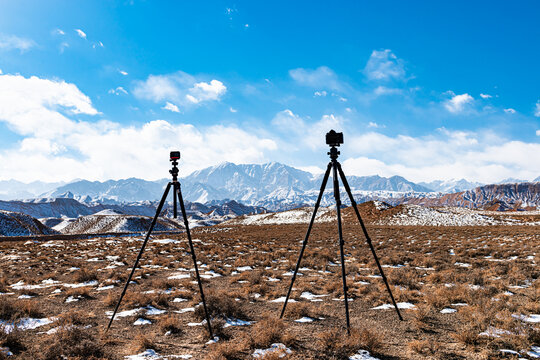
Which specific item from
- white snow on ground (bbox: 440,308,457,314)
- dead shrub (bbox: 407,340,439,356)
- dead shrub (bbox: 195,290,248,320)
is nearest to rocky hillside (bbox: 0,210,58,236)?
dead shrub (bbox: 195,290,248,320)

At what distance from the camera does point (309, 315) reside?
705 centimetres

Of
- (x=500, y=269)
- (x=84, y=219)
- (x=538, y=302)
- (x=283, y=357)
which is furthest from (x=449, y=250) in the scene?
(x=84, y=219)

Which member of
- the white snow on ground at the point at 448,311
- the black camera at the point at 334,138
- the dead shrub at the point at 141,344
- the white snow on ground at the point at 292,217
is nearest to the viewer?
the dead shrub at the point at 141,344

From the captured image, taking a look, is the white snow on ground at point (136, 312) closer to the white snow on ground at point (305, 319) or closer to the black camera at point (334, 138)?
the white snow on ground at point (305, 319)

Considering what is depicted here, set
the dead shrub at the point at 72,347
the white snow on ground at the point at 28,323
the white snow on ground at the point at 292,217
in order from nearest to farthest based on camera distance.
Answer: the dead shrub at the point at 72,347
the white snow on ground at the point at 28,323
the white snow on ground at the point at 292,217

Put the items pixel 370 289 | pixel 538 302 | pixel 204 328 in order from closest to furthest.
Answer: pixel 204 328, pixel 538 302, pixel 370 289

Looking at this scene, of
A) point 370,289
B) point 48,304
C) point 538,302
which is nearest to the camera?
point 538,302

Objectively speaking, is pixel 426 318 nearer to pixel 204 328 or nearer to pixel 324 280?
pixel 324 280

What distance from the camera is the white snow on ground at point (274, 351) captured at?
481 centimetres

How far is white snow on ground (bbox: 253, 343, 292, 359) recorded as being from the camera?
4.81 meters

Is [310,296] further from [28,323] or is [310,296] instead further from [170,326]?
[28,323]

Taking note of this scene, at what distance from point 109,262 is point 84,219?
292ft

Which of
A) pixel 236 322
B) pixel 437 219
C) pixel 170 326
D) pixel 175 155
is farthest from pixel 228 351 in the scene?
pixel 437 219

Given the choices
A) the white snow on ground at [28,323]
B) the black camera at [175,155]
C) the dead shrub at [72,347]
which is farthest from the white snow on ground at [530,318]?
the white snow on ground at [28,323]
